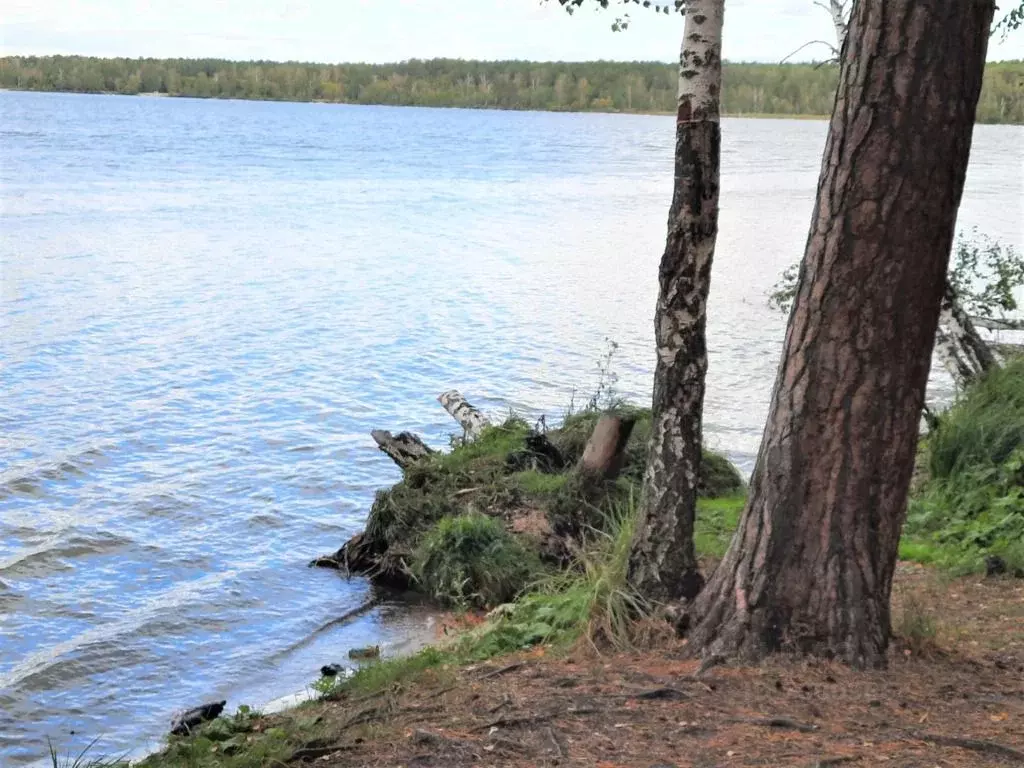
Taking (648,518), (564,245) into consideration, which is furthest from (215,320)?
(648,518)

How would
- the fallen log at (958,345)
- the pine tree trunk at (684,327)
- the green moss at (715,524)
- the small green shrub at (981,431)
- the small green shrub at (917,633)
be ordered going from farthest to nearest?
1. the fallen log at (958,345)
2. the small green shrub at (981,431)
3. the green moss at (715,524)
4. the pine tree trunk at (684,327)
5. the small green shrub at (917,633)

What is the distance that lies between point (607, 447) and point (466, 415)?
3.53 metres

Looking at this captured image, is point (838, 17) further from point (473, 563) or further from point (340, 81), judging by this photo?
point (340, 81)

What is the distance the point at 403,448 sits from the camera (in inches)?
491

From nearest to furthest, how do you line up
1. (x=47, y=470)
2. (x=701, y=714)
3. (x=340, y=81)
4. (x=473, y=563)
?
(x=701, y=714) → (x=473, y=563) → (x=47, y=470) → (x=340, y=81)

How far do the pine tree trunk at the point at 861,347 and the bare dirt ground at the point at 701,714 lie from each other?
28 cm

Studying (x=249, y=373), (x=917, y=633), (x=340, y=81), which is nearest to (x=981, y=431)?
(x=917, y=633)

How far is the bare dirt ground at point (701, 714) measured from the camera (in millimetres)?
4664

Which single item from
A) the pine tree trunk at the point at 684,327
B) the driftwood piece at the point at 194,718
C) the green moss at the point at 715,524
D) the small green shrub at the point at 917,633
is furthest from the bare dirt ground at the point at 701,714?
A: the green moss at the point at 715,524

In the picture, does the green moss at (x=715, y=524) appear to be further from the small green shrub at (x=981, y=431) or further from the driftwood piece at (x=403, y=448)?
the driftwood piece at (x=403, y=448)

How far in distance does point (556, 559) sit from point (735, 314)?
17.1 metres

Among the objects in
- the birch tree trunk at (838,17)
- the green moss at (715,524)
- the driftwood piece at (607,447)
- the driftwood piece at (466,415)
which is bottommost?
the driftwood piece at (466,415)

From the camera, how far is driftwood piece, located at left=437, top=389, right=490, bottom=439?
42.8 ft

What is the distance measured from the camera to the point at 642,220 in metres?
46.7
